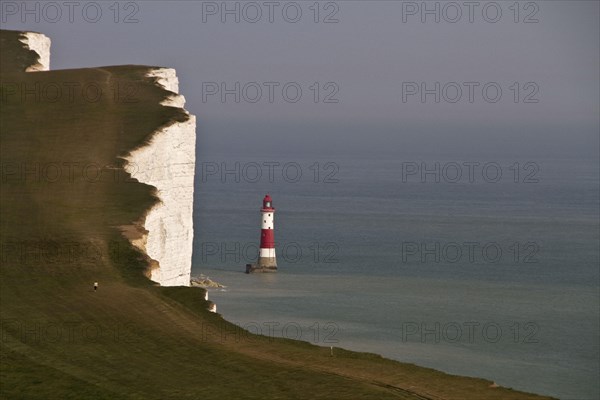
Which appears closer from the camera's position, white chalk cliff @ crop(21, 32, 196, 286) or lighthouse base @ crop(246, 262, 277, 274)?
white chalk cliff @ crop(21, 32, 196, 286)

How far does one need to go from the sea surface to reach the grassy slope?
41.5ft

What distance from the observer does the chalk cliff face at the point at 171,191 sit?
61969 millimetres

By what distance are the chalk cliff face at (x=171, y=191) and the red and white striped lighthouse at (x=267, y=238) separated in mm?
26500

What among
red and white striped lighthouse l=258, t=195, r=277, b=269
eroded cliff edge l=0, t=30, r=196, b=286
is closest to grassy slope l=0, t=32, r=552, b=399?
eroded cliff edge l=0, t=30, r=196, b=286

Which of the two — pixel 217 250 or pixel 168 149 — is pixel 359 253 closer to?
pixel 217 250

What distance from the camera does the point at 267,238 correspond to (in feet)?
320

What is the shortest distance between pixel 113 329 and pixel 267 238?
53.5 metres

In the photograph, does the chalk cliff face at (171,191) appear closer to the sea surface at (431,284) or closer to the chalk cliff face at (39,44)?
the sea surface at (431,284)

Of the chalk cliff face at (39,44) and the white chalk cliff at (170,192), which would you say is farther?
the chalk cliff face at (39,44)

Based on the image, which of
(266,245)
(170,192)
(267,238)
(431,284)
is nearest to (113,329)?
(170,192)

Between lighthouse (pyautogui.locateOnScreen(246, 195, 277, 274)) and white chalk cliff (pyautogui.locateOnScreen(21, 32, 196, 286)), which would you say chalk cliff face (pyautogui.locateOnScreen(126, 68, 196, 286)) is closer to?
white chalk cliff (pyautogui.locateOnScreen(21, 32, 196, 286))

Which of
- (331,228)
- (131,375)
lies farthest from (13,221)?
(331,228)

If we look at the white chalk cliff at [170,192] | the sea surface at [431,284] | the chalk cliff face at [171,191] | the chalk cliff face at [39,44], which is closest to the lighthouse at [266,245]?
the sea surface at [431,284]

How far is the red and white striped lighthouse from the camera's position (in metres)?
96.9
